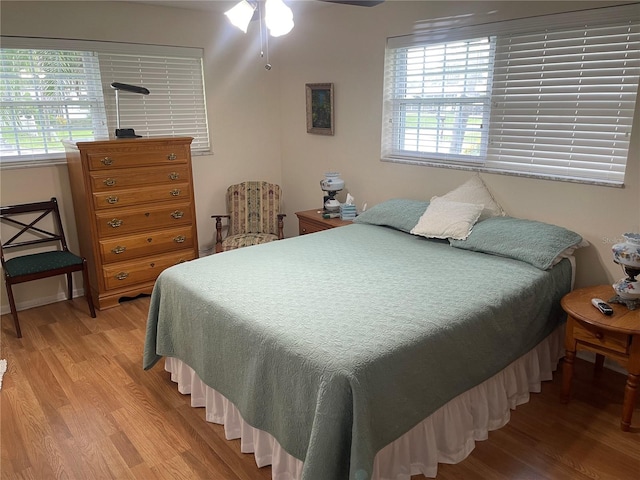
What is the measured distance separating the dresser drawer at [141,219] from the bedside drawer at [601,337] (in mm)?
3006

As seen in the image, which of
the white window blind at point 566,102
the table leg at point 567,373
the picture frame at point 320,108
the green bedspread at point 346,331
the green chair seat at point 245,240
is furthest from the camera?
the picture frame at point 320,108

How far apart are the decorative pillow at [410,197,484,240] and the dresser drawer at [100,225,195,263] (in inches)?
77.8

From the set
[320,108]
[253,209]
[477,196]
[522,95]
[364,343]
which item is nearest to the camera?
[364,343]

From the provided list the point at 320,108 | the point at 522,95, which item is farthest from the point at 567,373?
the point at 320,108

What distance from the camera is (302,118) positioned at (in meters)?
4.66

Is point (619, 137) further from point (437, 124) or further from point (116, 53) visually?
point (116, 53)

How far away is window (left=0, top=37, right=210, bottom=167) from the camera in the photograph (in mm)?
3564

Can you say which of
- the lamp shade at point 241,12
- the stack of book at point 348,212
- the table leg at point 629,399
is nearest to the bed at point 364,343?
the table leg at point 629,399

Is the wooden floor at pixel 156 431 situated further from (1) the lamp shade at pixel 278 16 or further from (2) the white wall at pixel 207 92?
(1) the lamp shade at pixel 278 16

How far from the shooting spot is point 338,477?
5.65 ft

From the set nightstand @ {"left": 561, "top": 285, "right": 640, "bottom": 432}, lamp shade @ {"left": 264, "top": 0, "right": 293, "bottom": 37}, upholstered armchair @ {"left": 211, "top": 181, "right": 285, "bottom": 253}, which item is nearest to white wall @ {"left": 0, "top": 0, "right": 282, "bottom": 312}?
upholstered armchair @ {"left": 211, "top": 181, "right": 285, "bottom": 253}

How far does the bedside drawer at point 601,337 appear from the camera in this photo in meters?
2.26

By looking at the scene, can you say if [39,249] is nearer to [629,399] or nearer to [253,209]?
[253,209]

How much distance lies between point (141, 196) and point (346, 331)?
2.49m
